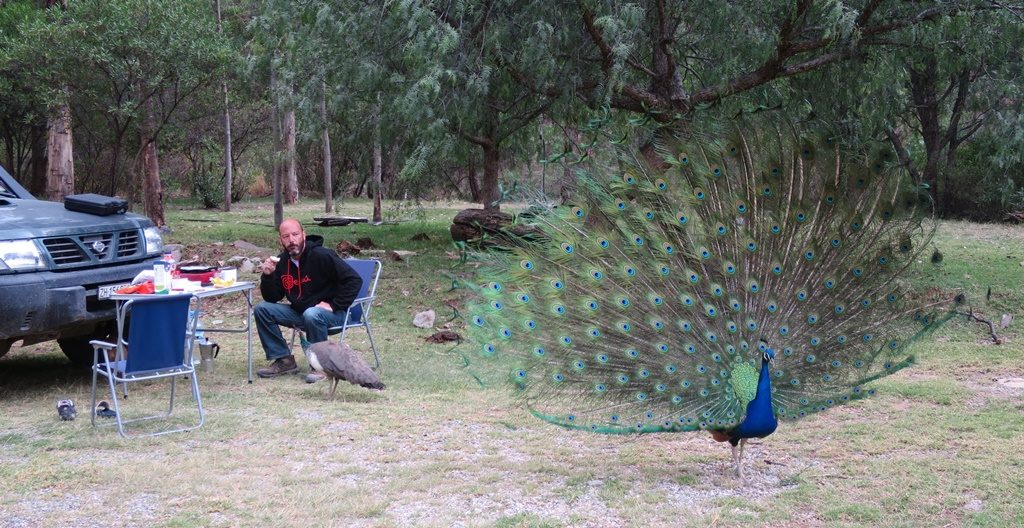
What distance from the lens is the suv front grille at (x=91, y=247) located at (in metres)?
7.27

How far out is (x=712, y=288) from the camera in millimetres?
5574

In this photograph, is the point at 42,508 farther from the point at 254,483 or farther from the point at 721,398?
the point at 721,398

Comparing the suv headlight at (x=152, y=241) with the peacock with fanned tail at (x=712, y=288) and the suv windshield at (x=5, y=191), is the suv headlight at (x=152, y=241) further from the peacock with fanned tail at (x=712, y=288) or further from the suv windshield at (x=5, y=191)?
the peacock with fanned tail at (x=712, y=288)

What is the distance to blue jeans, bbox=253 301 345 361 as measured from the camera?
806 cm

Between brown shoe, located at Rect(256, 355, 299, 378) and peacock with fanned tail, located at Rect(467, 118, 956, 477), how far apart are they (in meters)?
3.24

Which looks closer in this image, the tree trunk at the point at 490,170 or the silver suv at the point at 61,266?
the silver suv at the point at 61,266

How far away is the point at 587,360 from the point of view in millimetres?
5539

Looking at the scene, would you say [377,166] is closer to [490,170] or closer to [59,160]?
[490,170]

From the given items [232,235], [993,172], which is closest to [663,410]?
[232,235]

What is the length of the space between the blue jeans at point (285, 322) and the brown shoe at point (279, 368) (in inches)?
2.8

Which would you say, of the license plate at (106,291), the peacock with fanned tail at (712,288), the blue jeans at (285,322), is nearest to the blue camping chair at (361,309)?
the blue jeans at (285,322)

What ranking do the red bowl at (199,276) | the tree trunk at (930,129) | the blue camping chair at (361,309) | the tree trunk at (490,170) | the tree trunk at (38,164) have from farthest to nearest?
the tree trunk at (38,164) < the tree trunk at (930,129) < the tree trunk at (490,170) < the blue camping chair at (361,309) < the red bowl at (199,276)

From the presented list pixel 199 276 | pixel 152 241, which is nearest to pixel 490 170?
pixel 152 241

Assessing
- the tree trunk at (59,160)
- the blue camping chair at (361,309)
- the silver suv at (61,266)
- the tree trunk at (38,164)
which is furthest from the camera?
the tree trunk at (38,164)
